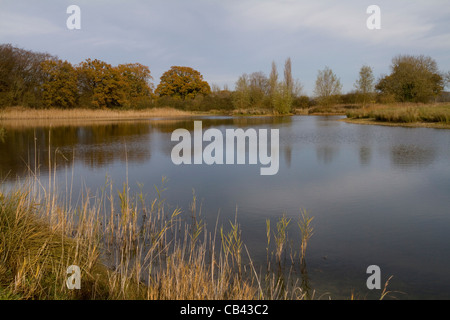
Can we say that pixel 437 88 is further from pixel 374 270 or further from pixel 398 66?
pixel 374 270

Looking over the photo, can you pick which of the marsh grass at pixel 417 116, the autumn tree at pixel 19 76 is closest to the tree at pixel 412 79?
the marsh grass at pixel 417 116

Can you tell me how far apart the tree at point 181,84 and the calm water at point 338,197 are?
47.4 metres

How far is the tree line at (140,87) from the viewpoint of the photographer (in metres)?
37.4

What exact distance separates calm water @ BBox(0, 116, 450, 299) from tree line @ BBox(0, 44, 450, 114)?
96.9 ft

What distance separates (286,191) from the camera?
22.0 ft

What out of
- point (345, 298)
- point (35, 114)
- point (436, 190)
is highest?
point (35, 114)

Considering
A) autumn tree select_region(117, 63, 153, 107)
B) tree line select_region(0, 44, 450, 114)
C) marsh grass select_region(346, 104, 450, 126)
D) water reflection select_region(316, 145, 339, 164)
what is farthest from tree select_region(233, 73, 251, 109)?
water reflection select_region(316, 145, 339, 164)

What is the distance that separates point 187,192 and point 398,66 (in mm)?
43423

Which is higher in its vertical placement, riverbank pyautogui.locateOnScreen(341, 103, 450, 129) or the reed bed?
riverbank pyautogui.locateOnScreen(341, 103, 450, 129)

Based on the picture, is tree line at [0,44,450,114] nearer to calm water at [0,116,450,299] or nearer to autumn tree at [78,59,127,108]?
autumn tree at [78,59,127,108]

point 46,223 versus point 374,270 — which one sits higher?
point 46,223

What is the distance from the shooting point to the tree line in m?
37.4
